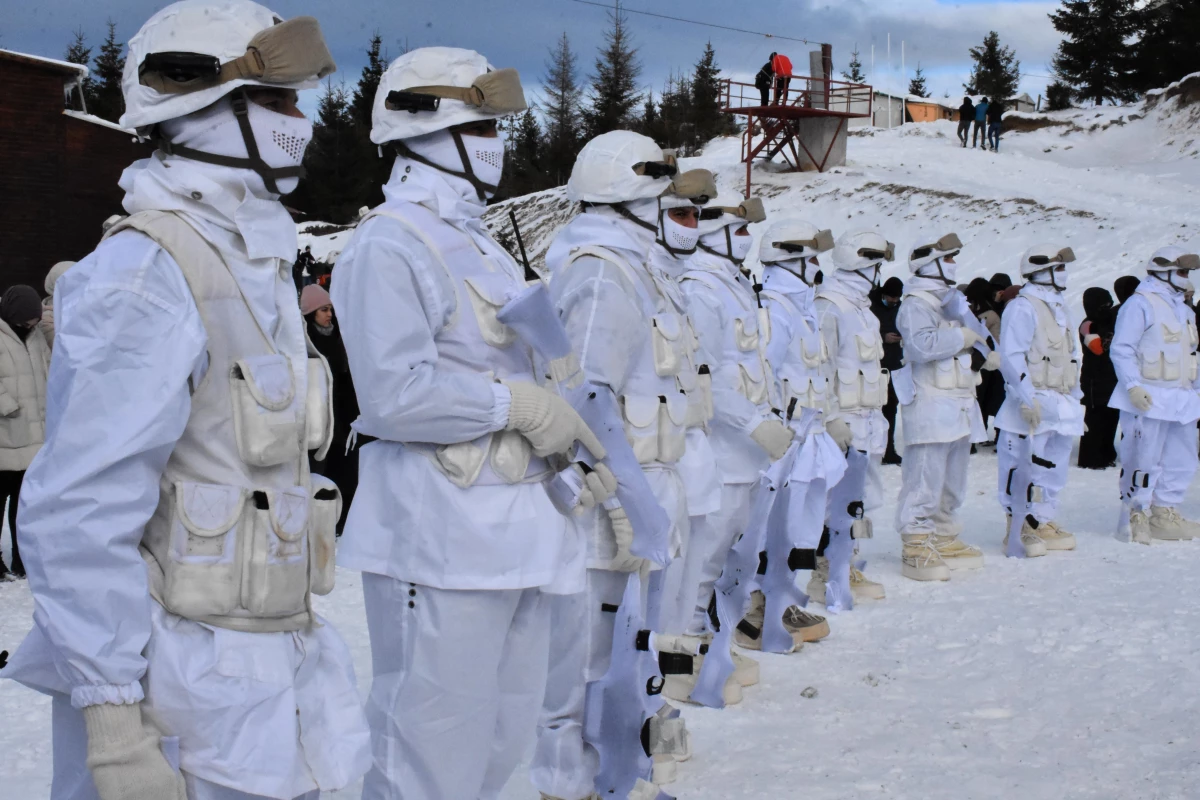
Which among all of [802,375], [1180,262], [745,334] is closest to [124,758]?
[745,334]

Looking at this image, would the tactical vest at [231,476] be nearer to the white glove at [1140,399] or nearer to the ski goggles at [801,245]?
the ski goggles at [801,245]

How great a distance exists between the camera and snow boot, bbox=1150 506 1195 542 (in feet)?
33.4

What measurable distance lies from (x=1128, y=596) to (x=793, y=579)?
2797mm

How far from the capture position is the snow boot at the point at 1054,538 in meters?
9.93

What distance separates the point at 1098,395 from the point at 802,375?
7.85m

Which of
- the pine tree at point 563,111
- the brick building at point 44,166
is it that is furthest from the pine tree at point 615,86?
the brick building at point 44,166

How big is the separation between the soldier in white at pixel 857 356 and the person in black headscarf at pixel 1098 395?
6.42 m

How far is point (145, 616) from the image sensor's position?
2.24 meters

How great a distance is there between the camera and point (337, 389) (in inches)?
398

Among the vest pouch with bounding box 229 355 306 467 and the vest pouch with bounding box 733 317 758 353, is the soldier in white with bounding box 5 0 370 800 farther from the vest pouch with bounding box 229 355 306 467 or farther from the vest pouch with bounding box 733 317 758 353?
the vest pouch with bounding box 733 317 758 353

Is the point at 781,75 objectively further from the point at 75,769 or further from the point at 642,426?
the point at 75,769

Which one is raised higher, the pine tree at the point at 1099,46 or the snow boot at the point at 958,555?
the pine tree at the point at 1099,46

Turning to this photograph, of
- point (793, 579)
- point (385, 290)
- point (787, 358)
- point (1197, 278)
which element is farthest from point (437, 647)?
point (1197, 278)

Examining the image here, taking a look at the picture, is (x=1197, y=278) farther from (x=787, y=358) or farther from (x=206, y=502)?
(x=206, y=502)
